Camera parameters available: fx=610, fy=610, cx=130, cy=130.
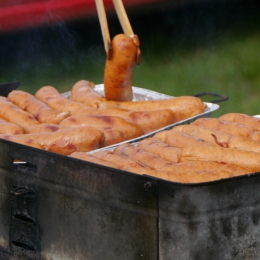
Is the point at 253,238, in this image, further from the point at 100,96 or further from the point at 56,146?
the point at 100,96

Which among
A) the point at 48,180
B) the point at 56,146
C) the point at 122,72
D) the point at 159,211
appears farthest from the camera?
the point at 122,72

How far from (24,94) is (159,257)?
215 cm

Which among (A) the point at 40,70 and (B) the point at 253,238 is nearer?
(B) the point at 253,238

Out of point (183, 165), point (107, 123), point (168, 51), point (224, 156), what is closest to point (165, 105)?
point (107, 123)

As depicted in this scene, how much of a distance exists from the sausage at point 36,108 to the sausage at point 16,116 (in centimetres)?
7

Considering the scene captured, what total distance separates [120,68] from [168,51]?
4.65m

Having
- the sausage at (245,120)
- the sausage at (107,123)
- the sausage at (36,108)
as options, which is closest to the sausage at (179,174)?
the sausage at (107,123)

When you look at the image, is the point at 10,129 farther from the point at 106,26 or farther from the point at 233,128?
the point at 233,128

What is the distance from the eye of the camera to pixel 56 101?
427cm

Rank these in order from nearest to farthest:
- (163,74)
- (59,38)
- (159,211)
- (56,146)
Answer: (159,211) → (56,146) → (163,74) → (59,38)

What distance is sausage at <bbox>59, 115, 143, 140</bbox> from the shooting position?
12.1 ft

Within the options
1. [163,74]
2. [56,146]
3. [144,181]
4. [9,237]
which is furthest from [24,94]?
[163,74]

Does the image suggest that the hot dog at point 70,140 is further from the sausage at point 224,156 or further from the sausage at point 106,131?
the sausage at point 224,156

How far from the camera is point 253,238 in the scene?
2.63m
